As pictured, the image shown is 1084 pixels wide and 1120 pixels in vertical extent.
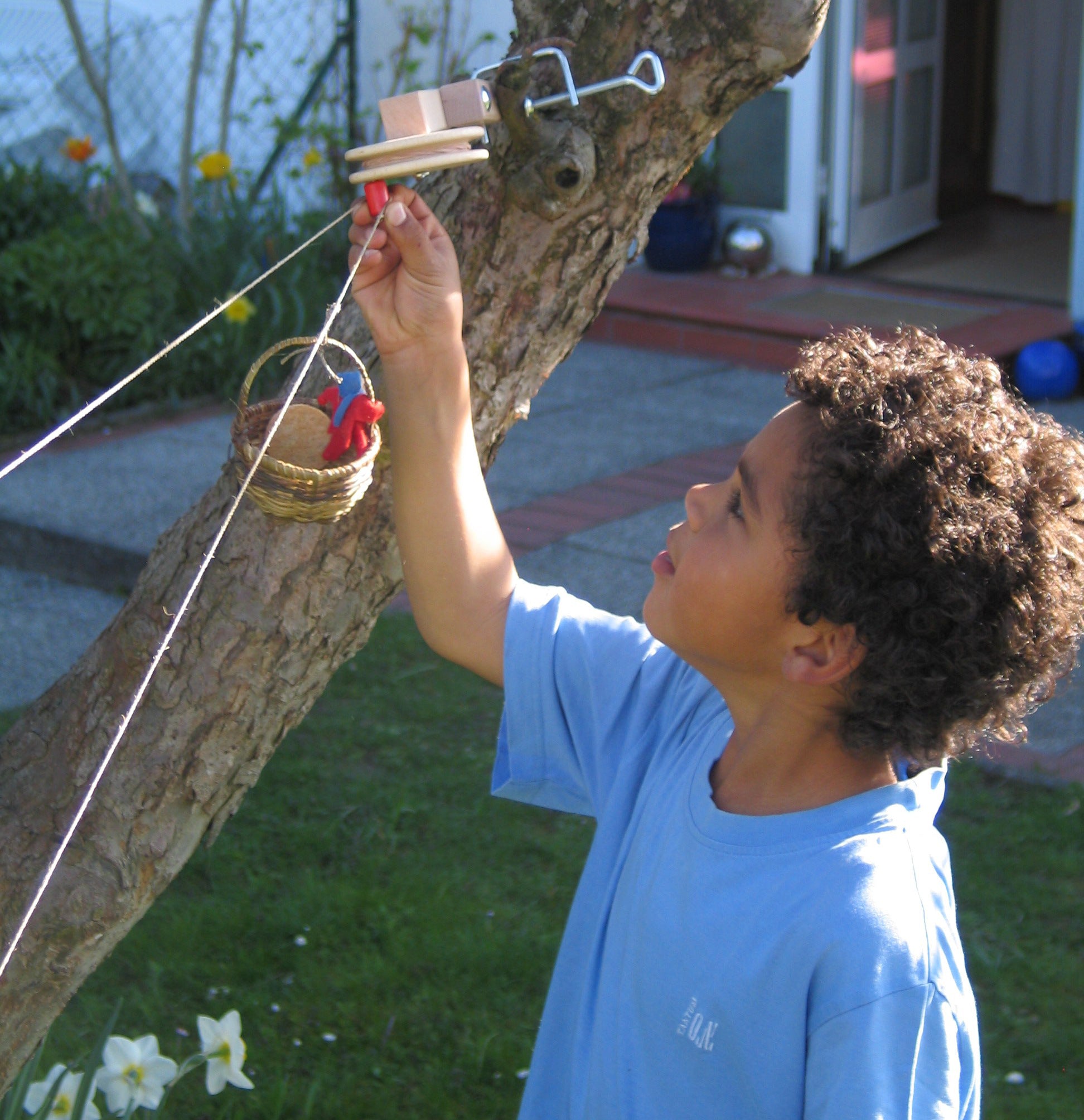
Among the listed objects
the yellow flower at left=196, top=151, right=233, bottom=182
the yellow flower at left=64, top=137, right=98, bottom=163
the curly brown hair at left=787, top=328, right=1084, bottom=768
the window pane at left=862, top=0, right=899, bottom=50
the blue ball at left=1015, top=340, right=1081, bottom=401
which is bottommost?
the blue ball at left=1015, top=340, right=1081, bottom=401

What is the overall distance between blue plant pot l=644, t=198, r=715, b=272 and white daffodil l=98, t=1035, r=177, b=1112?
6.17 m

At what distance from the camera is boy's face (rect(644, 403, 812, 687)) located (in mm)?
1305

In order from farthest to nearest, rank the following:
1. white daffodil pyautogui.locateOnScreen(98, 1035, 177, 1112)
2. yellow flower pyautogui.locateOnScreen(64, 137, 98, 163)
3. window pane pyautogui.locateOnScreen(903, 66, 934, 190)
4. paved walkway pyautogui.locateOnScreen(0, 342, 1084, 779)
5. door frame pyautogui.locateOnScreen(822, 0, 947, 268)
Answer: window pane pyautogui.locateOnScreen(903, 66, 934, 190)
door frame pyautogui.locateOnScreen(822, 0, 947, 268)
yellow flower pyautogui.locateOnScreen(64, 137, 98, 163)
paved walkway pyautogui.locateOnScreen(0, 342, 1084, 779)
white daffodil pyautogui.locateOnScreen(98, 1035, 177, 1112)

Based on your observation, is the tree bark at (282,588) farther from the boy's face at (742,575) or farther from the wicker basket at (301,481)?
the boy's face at (742,575)

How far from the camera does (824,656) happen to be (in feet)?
4.28

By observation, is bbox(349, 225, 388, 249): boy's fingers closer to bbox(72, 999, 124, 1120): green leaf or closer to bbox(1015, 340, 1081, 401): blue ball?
bbox(72, 999, 124, 1120): green leaf

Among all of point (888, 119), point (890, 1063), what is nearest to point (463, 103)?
point (890, 1063)

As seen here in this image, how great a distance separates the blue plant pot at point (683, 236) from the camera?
7535 millimetres

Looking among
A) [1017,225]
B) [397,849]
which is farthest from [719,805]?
[1017,225]

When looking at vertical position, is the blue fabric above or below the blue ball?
above

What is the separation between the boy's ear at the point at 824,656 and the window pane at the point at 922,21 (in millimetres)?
7352

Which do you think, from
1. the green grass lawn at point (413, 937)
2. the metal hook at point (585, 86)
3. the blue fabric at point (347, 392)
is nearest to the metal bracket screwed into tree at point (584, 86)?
the metal hook at point (585, 86)

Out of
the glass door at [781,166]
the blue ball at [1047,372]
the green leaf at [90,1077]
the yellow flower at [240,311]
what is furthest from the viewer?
the glass door at [781,166]

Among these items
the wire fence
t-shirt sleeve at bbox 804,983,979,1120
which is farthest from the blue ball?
t-shirt sleeve at bbox 804,983,979,1120
